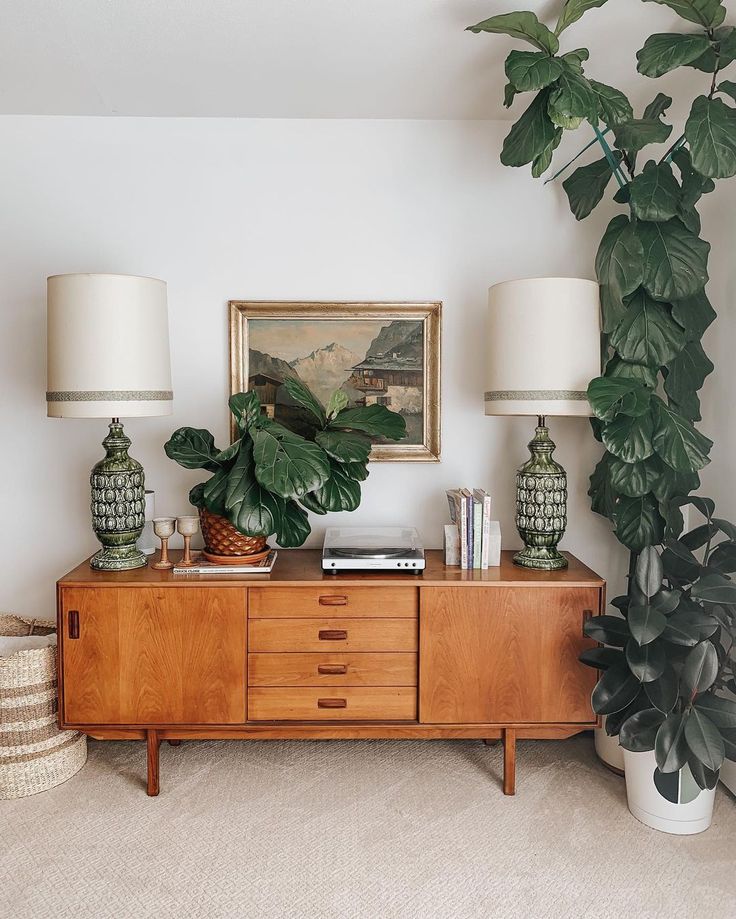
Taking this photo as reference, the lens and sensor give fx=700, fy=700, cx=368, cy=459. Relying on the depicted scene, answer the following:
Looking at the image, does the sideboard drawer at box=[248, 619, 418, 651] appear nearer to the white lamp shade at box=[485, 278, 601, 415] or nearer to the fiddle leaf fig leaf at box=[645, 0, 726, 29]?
the white lamp shade at box=[485, 278, 601, 415]

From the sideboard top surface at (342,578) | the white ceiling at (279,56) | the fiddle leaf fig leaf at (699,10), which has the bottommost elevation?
the sideboard top surface at (342,578)

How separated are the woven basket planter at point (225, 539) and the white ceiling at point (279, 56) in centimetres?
151

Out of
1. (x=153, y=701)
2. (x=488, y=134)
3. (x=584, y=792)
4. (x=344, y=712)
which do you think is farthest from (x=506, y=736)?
(x=488, y=134)

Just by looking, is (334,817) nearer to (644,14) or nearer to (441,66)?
(441,66)

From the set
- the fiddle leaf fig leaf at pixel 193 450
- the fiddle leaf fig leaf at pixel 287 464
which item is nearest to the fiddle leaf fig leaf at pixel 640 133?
the fiddle leaf fig leaf at pixel 287 464

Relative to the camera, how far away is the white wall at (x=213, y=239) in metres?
2.75

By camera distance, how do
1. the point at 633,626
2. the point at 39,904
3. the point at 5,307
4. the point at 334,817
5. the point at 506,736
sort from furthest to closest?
the point at 5,307, the point at 506,736, the point at 334,817, the point at 633,626, the point at 39,904

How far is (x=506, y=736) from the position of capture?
2.37m

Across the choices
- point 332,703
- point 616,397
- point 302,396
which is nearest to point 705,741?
point 616,397

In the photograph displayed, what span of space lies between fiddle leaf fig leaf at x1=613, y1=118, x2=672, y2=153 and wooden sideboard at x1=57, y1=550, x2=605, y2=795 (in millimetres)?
1395

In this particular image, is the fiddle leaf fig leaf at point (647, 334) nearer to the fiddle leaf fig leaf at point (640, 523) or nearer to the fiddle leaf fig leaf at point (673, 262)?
the fiddle leaf fig leaf at point (673, 262)

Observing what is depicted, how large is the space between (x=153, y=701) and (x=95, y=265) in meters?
1.68

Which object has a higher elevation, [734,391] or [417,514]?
[734,391]

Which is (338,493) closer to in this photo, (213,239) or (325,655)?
(325,655)
